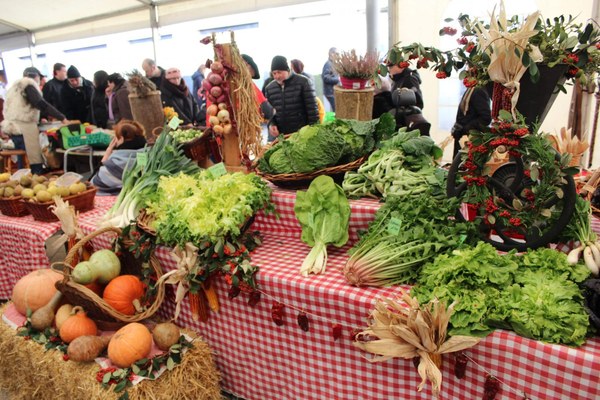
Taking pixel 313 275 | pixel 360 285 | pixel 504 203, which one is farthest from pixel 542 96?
pixel 313 275

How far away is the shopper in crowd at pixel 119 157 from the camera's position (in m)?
3.82

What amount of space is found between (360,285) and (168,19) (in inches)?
334

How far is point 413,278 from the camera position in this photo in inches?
75.6

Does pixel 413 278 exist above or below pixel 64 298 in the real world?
above

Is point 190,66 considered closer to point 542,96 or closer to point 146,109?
point 146,109

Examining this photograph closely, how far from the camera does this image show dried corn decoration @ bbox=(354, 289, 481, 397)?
1.52 meters

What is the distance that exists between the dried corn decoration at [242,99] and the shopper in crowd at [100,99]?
5057mm

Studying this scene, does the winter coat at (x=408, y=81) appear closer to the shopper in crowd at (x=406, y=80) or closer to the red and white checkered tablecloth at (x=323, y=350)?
the shopper in crowd at (x=406, y=80)

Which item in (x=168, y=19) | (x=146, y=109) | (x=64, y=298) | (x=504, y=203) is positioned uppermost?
(x=168, y=19)

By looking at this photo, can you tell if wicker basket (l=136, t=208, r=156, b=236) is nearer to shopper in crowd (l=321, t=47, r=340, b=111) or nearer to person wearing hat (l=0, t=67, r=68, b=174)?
shopper in crowd (l=321, t=47, r=340, b=111)

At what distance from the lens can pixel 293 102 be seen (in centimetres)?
505

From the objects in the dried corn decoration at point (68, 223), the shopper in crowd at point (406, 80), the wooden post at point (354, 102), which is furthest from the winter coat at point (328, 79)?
the dried corn decoration at point (68, 223)

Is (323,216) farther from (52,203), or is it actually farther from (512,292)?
(52,203)

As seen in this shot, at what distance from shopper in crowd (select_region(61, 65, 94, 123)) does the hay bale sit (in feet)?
22.3
